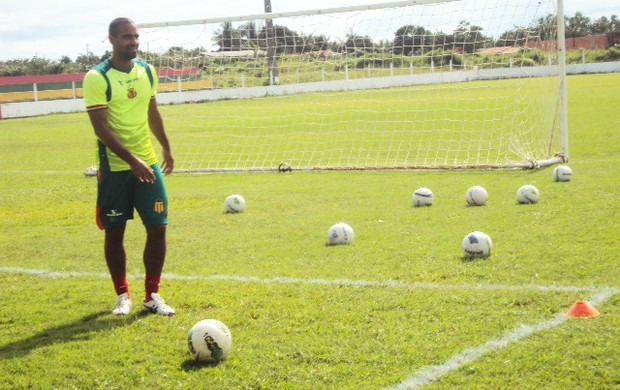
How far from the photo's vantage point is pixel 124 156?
20.4 ft

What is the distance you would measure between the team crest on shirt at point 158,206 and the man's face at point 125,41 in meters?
1.18

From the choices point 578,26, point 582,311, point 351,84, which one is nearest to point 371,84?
point 351,84

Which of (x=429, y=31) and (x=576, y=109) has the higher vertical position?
(x=429, y=31)

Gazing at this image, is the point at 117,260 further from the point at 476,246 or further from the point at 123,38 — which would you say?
the point at 476,246

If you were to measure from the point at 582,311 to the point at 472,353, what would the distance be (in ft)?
3.39

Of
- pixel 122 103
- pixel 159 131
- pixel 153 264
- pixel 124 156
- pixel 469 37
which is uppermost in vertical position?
pixel 469 37

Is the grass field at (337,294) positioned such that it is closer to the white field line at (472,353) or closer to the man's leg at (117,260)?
the white field line at (472,353)

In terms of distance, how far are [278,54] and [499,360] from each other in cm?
1417

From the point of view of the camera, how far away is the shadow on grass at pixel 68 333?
5777mm

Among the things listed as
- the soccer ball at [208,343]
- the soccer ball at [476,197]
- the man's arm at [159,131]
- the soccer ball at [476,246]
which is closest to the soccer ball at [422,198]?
the soccer ball at [476,197]

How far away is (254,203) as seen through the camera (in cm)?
1225

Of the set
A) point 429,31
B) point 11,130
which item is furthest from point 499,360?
point 11,130

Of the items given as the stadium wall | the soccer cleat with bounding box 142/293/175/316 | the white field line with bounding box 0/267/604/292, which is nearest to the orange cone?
the white field line with bounding box 0/267/604/292

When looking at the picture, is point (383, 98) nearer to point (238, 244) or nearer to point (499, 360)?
point (238, 244)
